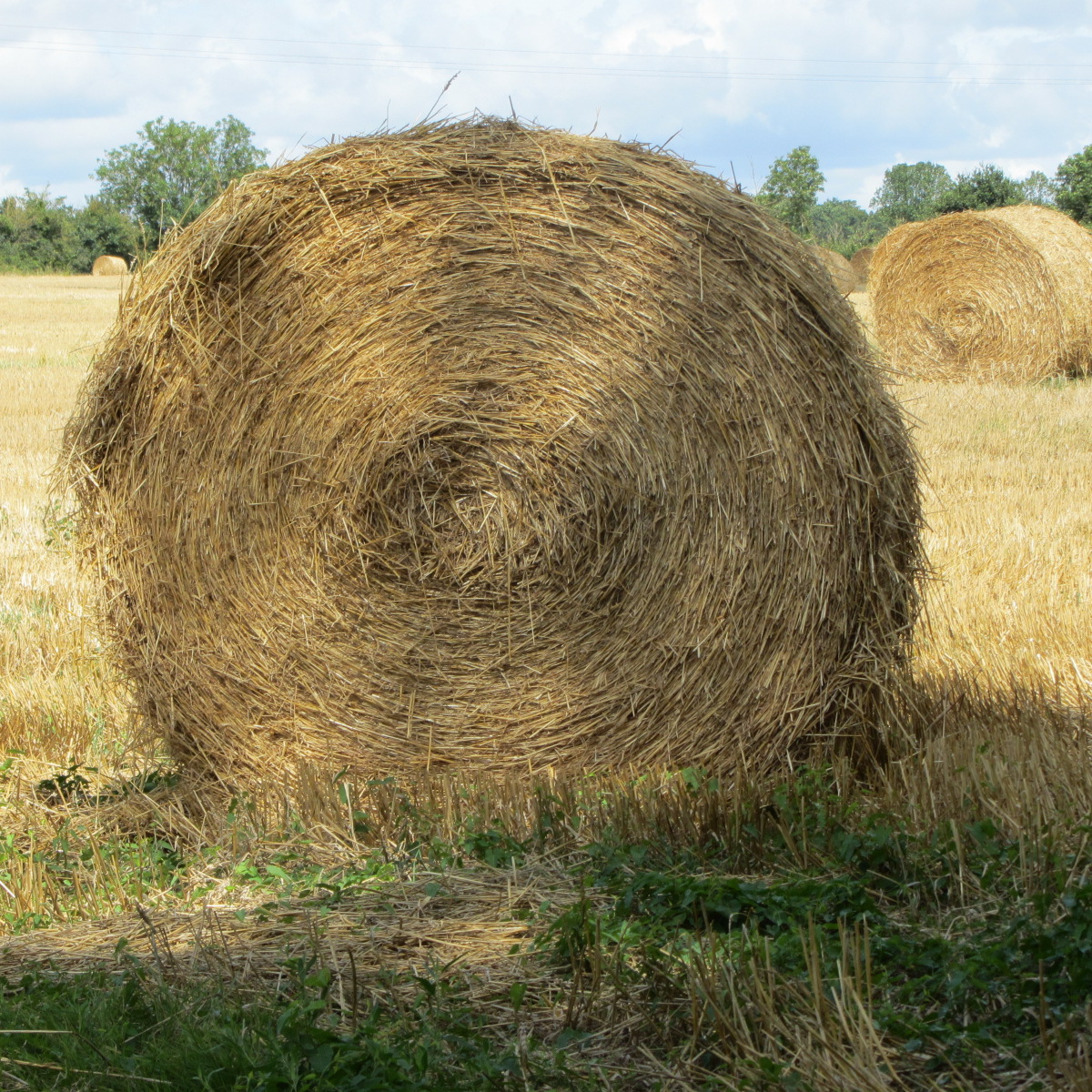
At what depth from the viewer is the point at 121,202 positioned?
6962cm

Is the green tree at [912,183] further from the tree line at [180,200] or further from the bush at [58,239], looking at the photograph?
the bush at [58,239]

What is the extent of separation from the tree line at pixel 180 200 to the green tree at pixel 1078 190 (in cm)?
3

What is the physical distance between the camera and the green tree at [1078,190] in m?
32.7

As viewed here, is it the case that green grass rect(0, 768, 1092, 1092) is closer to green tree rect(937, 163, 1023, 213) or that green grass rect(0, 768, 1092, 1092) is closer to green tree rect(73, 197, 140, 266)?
green tree rect(937, 163, 1023, 213)

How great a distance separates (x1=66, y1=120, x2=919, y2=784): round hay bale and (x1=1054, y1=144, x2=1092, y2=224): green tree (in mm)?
31996

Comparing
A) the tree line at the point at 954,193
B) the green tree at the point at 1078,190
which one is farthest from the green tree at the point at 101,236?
the green tree at the point at 1078,190

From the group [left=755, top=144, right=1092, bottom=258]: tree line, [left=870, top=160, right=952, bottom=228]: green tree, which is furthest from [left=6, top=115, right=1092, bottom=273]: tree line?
[left=870, top=160, right=952, bottom=228]: green tree

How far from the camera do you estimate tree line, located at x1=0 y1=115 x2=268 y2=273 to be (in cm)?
5159

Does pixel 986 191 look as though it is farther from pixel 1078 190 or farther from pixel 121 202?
pixel 121 202

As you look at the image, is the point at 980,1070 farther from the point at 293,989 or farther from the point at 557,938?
the point at 293,989

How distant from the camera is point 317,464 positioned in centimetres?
459

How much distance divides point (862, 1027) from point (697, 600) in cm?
212

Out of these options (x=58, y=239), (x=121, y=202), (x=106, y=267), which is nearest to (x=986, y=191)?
(x=106, y=267)

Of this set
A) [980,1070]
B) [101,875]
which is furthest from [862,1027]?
[101,875]
